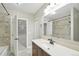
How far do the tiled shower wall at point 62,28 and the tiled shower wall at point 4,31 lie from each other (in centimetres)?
113

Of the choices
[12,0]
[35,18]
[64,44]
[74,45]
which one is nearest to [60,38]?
[64,44]

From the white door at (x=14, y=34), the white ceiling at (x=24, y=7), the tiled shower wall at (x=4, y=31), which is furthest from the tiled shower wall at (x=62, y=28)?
the tiled shower wall at (x=4, y=31)

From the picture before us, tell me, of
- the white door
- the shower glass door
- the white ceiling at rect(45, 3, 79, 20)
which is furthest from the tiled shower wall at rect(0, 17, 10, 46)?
the white ceiling at rect(45, 3, 79, 20)

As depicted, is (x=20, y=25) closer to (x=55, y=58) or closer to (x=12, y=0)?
(x=12, y=0)

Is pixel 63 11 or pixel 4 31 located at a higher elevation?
pixel 63 11

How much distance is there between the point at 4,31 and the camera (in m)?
1.91

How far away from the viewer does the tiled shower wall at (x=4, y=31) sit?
6.14ft

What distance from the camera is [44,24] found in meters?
2.22

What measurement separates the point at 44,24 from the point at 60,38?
24.6 inches

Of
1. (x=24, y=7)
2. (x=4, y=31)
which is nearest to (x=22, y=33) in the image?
(x=4, y=31)

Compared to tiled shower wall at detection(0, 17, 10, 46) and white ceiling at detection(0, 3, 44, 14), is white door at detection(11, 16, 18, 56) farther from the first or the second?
white ceiling at detection(0, 3, 44, 14)

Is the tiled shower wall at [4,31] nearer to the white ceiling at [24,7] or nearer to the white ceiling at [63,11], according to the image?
the white ceiling at [24,7]

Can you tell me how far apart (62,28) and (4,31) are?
131 centimetres

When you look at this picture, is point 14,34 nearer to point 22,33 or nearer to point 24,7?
point 22,33
